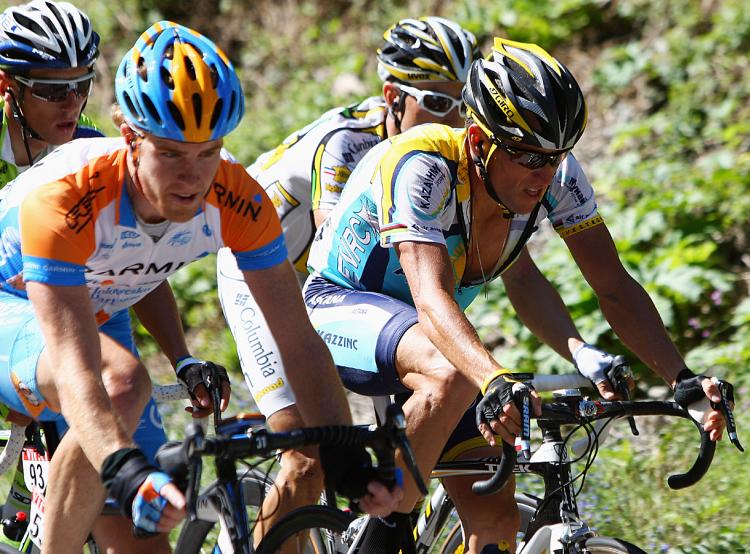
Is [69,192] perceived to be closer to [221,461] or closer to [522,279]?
[221,461]

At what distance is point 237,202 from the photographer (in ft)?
11.6

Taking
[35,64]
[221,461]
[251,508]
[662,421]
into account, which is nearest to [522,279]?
[251,508]

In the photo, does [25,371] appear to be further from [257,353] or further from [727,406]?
[727,406]

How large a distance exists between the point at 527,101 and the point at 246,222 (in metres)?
1.01

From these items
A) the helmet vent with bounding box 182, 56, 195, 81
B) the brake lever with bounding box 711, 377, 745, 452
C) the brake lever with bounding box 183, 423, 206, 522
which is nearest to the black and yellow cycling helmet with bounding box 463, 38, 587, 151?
the brake lever with bounding box 711, 377, 745, 452

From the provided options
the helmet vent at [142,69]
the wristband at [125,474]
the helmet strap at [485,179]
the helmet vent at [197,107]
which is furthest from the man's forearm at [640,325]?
the wristband at [125,474]

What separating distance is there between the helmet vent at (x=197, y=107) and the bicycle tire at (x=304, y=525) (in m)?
1.24

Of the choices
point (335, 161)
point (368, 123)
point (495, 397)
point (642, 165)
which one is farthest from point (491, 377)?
point (642, 165)

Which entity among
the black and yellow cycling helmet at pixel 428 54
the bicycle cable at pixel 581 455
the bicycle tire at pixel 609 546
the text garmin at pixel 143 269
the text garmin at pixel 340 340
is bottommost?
the bicycle tire at pixel 609 546

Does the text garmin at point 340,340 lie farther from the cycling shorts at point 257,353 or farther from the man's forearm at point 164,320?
the man's forearm at point 164,320

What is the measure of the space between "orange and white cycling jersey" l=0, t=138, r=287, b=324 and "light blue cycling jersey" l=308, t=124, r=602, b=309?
1.54ft

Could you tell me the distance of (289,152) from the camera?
531 centimetres

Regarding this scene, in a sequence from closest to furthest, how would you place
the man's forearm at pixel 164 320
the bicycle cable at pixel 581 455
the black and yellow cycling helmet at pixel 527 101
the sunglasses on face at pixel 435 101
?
the black and yellow cycling helmet at pixel 527 101, the bicycle cable at pixel 581 455, the man's forearm at pixel 164 320, the sunglasses on face at pixel 435 101

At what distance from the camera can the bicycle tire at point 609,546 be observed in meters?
3.76
